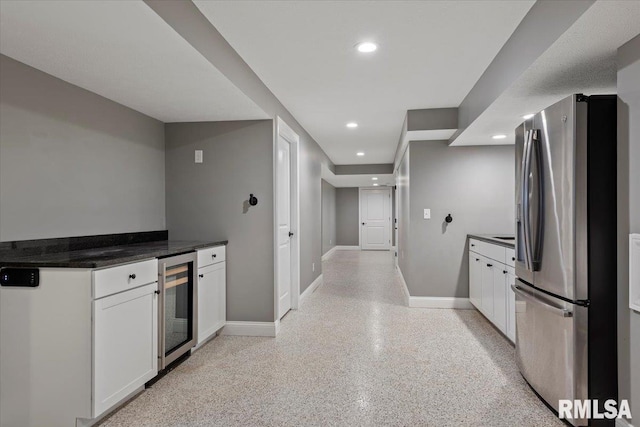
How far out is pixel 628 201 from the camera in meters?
1.74

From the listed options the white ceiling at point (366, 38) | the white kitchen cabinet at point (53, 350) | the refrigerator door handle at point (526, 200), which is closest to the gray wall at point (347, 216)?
the white ceiling at point (366, 38)

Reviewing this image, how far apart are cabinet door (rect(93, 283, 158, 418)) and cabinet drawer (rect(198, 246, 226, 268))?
651mm

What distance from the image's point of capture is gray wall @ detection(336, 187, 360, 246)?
38.7 feet

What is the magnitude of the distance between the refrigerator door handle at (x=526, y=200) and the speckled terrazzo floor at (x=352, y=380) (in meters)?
0.88

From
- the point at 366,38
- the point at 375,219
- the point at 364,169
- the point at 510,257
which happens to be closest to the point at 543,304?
the point at 510,257

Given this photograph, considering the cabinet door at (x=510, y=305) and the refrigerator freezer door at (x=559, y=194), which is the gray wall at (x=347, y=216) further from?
the refrigerator freezer door at (x=559, y=194)

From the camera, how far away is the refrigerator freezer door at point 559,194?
6.24 ft

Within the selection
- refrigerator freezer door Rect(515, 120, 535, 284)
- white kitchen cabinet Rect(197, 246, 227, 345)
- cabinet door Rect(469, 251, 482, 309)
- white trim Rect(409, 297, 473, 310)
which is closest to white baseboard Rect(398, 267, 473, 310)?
white trim Rect(409, 297, 473, 310)

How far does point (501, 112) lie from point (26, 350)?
352 cm

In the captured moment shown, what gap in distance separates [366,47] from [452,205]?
257 centimetres

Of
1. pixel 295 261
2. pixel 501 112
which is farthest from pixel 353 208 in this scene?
pixel 501 112

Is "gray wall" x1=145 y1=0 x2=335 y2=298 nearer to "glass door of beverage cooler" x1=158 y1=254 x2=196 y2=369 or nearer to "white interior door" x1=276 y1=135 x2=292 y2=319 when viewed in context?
"white interior door" x1=276 y1=135 x2=292 y2=319

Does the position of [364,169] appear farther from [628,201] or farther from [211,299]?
[628,201]

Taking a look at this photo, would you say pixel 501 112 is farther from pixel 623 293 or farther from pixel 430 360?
pixel 430 360
